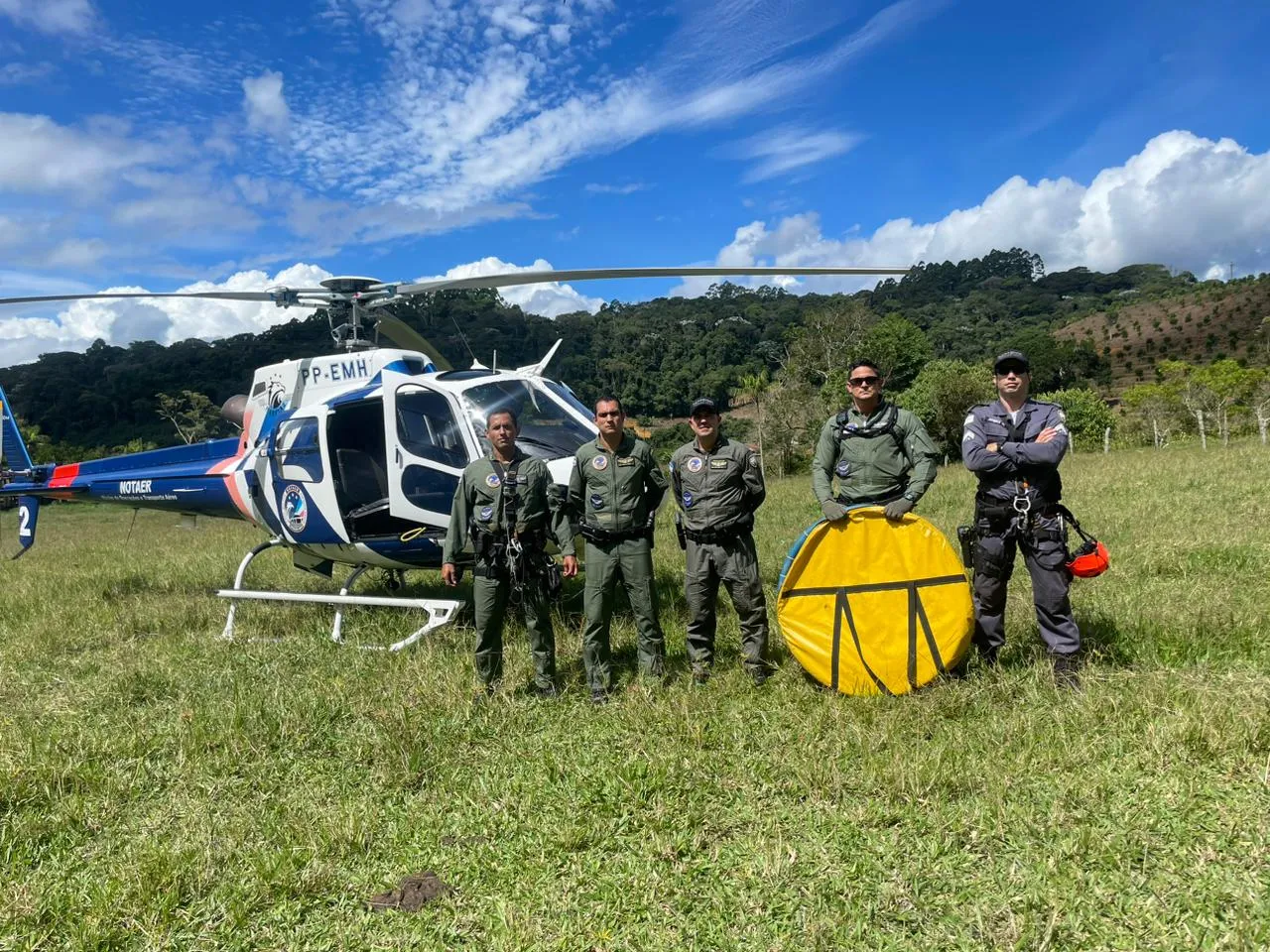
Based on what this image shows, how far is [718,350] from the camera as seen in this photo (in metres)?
82.2

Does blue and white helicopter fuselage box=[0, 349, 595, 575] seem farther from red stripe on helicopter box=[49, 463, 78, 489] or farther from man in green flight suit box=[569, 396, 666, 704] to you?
red stripe on helicopter box=[49, 463, 78, 489]

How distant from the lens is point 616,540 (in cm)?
461

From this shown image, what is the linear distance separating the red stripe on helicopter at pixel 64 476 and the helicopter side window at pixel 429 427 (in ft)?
18.1

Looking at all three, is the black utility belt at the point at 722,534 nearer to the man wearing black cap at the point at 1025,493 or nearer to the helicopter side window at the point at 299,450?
the man wearing black cap at the point at 1025,493

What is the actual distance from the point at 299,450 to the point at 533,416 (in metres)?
2.20

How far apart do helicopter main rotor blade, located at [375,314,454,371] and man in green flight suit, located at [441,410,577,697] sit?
275cm

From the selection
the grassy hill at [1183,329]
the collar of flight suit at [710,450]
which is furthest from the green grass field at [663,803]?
the grassy hill at [1183,329]

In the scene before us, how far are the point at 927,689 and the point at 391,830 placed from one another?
281 centimetres

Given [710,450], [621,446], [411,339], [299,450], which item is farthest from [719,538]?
[411,339]

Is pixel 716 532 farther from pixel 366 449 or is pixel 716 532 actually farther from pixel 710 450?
pixel 366 449

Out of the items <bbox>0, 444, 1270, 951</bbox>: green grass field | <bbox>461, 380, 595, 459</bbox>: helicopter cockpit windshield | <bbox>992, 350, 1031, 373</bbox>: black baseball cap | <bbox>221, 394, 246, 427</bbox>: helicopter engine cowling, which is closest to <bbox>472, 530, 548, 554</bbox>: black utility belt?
<bbox>0, 444, 1270, 951</bbox>: green grass field

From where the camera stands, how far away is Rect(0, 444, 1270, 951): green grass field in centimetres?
254

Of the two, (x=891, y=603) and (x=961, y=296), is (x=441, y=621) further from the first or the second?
(x=961, y=296)

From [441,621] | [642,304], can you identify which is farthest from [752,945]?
[642,304]
